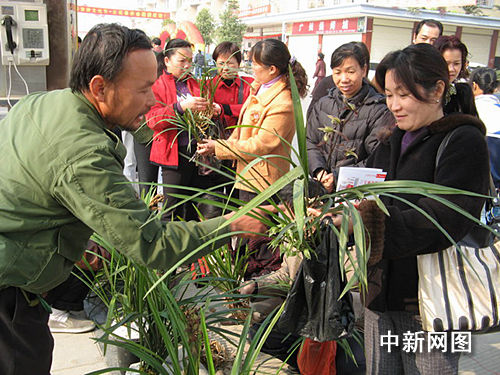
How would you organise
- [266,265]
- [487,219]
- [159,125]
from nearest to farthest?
1. [487,219]
2. [266,265]
3. [159,125]

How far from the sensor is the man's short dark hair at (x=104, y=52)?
1.33 meters

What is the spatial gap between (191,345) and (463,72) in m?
2.59

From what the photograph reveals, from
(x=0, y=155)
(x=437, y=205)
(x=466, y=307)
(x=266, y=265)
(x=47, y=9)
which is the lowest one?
(x=266, y=265)

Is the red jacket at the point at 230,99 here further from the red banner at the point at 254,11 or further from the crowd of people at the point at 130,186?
the red banner at the point at 254,11

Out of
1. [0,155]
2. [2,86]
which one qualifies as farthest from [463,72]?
[2,86]

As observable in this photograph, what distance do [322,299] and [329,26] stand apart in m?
23.9

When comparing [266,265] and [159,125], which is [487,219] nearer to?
[266,265]

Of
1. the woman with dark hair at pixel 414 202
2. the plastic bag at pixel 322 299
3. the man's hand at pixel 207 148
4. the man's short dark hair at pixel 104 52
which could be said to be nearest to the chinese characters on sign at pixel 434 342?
the woman with dark hair at pixel 414 202

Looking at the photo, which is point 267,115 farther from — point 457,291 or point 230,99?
point 457,291

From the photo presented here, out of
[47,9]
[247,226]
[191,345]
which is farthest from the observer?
[47,9]

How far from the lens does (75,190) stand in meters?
1.22

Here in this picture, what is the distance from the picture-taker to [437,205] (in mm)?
1509

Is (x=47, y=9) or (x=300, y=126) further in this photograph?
(x=47, y=9)

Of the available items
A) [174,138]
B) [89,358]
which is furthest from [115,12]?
[89,358]
